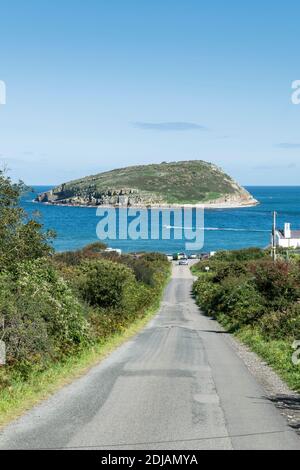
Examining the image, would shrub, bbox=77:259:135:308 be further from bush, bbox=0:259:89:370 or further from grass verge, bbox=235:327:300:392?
bush, bbox=0:259:89:370

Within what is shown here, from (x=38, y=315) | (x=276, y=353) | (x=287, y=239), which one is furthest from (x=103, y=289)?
(x=287, y=239)

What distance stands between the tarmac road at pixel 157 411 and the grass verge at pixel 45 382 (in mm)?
288

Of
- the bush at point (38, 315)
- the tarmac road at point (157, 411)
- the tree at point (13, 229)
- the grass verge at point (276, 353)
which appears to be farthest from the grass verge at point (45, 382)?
the grass verge at point (276, 353)

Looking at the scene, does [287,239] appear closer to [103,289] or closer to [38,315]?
[103,289]

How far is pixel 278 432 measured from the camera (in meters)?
10.7

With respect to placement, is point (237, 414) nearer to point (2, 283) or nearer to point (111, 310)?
point (2, 283)

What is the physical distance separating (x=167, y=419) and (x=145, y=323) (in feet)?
96.5

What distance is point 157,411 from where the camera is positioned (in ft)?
40.2

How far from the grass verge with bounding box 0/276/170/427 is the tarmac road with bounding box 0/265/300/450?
288 mm

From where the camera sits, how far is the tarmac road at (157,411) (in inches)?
384

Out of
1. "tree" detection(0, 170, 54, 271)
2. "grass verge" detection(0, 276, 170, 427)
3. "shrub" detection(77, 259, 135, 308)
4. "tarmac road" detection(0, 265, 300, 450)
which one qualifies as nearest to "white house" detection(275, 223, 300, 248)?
"shrub" detection(77, 259, 135, 308)

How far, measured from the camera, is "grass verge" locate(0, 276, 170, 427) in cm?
1198

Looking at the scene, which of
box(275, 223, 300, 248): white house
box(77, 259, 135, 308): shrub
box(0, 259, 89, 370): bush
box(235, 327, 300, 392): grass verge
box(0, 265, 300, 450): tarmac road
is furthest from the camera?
box(275, 223, 300, 248): white house

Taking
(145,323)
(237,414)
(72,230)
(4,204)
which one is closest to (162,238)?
(72,230)
